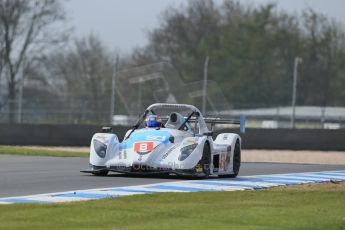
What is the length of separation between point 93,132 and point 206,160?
18021 millimetres

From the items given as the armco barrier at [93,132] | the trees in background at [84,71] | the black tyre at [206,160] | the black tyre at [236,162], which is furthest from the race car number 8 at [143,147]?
the trees in background at [84,71]

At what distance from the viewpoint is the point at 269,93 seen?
5803cm

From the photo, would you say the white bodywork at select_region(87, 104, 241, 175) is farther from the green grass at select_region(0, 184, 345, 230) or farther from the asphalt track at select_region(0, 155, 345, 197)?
the green grass at select_region(0, 184, 345, 230)

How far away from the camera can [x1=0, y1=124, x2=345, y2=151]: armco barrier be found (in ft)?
115

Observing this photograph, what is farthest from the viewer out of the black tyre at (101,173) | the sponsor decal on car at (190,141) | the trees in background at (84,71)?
the trees in background at (84,71)

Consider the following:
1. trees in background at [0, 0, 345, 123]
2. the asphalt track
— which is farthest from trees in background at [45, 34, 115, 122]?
the asphalt track

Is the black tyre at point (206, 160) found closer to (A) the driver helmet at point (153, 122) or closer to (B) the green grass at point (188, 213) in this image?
(A) the driver helmet at point (153, 122)

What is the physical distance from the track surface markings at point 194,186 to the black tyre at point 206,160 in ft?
1.21

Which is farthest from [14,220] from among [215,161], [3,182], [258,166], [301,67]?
[301,67]

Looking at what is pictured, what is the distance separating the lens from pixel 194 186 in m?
15.3

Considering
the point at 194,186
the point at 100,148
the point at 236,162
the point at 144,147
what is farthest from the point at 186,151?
the point at 236,162

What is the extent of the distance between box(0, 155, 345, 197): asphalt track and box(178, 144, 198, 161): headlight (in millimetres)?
365

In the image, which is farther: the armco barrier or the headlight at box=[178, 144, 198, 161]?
the armco barrier

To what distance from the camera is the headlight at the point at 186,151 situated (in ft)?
55.7
